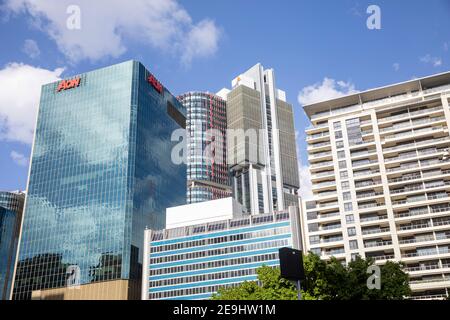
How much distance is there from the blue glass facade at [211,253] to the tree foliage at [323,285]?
60.6 meters

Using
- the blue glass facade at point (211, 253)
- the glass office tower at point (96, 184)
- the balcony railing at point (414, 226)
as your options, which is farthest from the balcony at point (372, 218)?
the glass office tower at point (96, 184)

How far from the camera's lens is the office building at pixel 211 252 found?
422ft

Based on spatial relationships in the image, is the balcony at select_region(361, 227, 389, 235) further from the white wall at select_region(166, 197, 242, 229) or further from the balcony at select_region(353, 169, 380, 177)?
the white wall at select_region(166, 197, 242, 229)

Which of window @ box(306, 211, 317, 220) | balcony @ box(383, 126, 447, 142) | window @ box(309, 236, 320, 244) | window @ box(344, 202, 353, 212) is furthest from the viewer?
window @ box(306, 211, 317, 220)

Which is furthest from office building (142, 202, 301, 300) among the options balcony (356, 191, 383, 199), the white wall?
balcony (356, 191, 383, 199)

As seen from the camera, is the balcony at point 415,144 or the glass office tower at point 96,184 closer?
the balcony at point 415,144

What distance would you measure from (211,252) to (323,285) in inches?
3129

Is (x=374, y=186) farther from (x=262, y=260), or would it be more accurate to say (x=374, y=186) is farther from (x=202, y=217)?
(x=202, y=217)

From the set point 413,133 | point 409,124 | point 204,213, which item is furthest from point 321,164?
point 204,213

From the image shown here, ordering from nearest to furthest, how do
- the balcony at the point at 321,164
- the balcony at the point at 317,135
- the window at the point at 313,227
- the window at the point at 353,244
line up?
the window at the point at 353,244 → the window at the point at 313,227 → the balcony at the point at 321,164 → the balcony at the point at 317,135

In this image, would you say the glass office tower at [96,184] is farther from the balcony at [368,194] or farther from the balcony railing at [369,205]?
the balcony railing at [369,205]

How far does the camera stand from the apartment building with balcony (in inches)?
3878

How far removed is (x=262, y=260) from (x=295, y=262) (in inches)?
3601

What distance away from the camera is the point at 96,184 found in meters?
149
